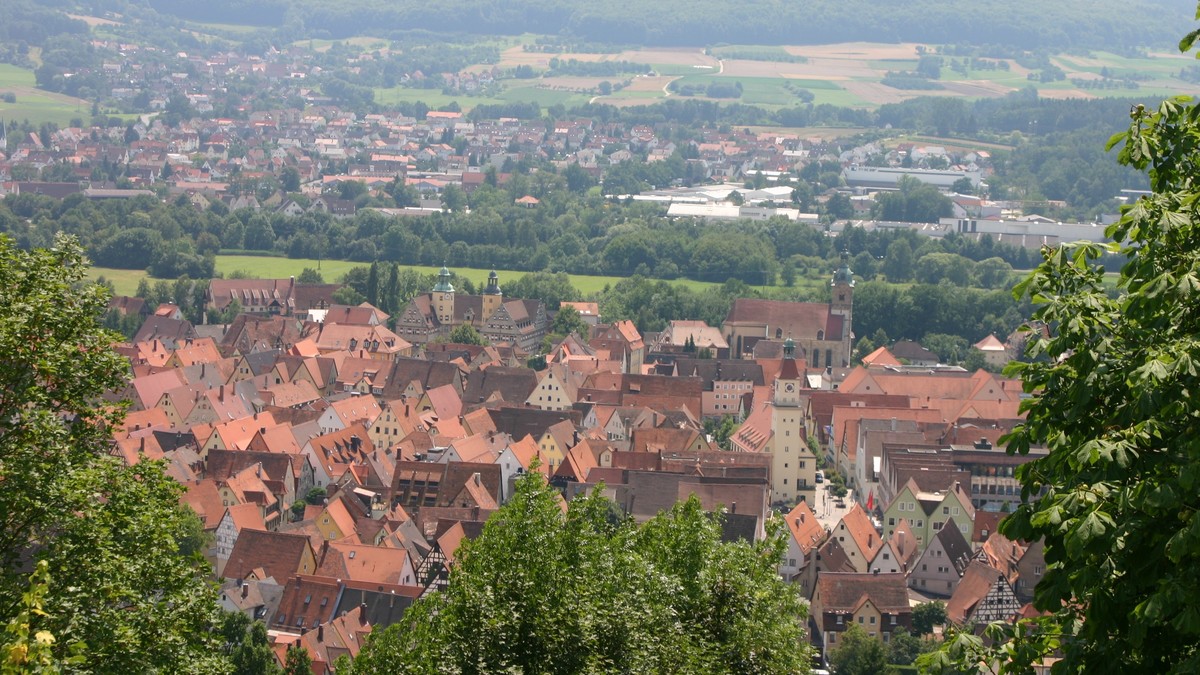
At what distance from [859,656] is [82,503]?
2189cm

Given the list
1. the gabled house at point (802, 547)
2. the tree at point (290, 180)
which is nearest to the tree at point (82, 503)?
the gabled house at point (802, 547)

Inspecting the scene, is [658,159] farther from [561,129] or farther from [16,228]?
[16,228]

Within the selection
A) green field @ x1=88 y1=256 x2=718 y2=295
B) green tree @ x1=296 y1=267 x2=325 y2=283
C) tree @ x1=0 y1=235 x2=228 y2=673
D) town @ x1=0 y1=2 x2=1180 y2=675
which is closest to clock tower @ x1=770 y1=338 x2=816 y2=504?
town @ x1=0 y1=2 x2=1180 y2=675

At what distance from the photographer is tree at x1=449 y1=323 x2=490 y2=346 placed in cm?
7438

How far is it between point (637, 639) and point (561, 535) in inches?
63.7

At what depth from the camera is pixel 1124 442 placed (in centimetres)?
852

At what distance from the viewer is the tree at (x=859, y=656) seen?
32.6 meters

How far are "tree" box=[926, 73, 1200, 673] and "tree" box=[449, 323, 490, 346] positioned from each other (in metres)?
64.4

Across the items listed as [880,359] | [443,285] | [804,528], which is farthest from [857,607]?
[443,285]

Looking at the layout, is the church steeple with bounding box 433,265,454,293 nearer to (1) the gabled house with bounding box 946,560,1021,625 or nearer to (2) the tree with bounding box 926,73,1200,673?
(1) the gabled house with bounding box 946,560,1021,625

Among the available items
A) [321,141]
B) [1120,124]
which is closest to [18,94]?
[321,141]

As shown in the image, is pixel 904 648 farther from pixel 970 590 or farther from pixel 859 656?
pixel 970 590

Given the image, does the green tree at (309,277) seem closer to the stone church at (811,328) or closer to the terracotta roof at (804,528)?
the stone church at (811,328)

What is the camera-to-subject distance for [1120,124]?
6452 inches
